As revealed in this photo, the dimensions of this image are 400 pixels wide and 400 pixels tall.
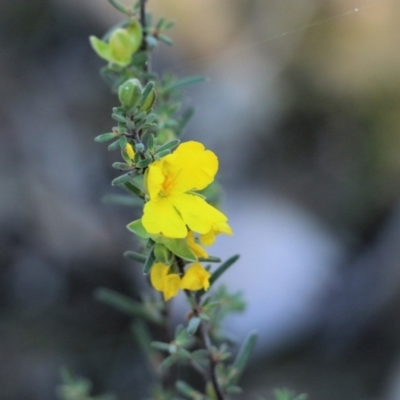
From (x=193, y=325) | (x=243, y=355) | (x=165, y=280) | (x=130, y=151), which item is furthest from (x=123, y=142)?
(x=243, y=355)

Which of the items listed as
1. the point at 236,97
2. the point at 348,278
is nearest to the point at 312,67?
the point at 236,97

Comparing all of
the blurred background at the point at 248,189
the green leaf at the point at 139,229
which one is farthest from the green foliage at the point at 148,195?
the blurred background at the point at 248,189

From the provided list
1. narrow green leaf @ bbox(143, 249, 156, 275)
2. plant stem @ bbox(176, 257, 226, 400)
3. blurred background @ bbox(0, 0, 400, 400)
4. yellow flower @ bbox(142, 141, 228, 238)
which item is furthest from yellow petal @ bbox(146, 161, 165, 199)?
blurred background @ bbox(0, 0, 400, 400)

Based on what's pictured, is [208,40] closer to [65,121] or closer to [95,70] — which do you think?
[95,70]

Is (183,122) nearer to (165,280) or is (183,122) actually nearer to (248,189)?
(165,280)

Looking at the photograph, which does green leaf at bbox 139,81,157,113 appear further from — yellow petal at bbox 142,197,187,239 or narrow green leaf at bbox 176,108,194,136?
narrow green leaf at bbox 176,108,194,136

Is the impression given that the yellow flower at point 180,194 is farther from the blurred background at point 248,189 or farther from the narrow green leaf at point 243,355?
the blurred background at point 248,189
